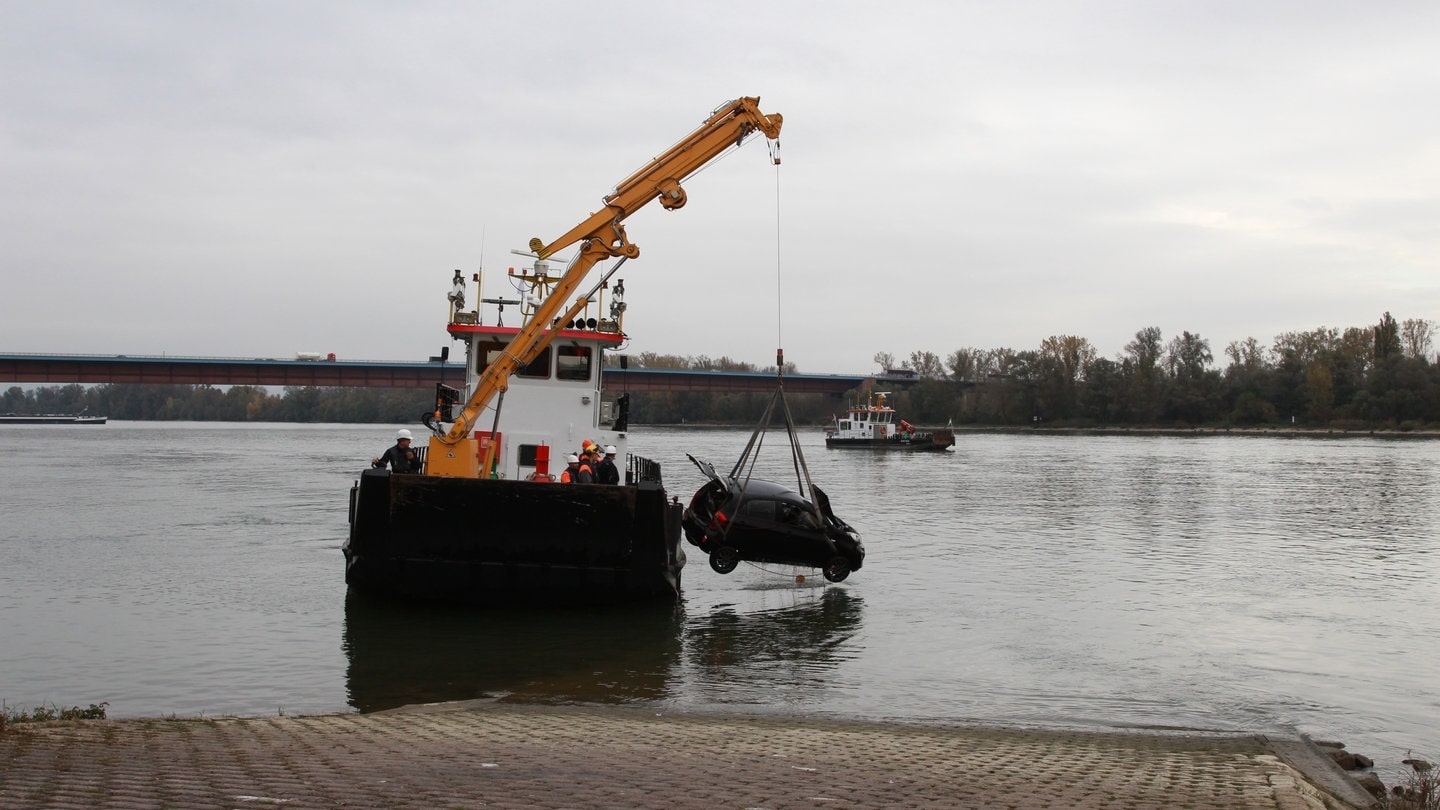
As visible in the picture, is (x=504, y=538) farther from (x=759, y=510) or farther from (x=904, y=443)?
(x=904, y=443)

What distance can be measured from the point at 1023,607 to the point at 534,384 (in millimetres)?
9135

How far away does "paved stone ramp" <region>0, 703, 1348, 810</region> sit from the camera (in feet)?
23.0

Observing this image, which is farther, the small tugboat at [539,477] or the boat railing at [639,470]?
the boat railing at [639,470]

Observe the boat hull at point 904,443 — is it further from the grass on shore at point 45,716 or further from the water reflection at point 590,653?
the grass on shore at point 45,716

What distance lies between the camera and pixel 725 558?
1922cm

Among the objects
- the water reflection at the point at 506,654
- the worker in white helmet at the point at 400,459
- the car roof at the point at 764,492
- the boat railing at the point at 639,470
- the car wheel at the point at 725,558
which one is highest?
the worker in white helmet at the point at 400,459

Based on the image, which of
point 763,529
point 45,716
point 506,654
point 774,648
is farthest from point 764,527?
point 45,716

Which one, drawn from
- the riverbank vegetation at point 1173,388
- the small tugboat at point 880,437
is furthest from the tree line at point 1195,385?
the small tugboat at point 880,437

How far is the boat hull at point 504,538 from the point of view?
15.1m

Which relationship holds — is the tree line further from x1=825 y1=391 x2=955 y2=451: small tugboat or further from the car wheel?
the car wheel

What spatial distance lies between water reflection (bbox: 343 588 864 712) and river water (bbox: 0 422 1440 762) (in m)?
0.05

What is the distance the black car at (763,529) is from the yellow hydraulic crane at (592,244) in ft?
12.4

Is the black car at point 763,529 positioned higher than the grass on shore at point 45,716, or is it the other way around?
the black car at point 763,529

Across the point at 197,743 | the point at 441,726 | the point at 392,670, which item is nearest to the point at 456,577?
the point at 392,670
